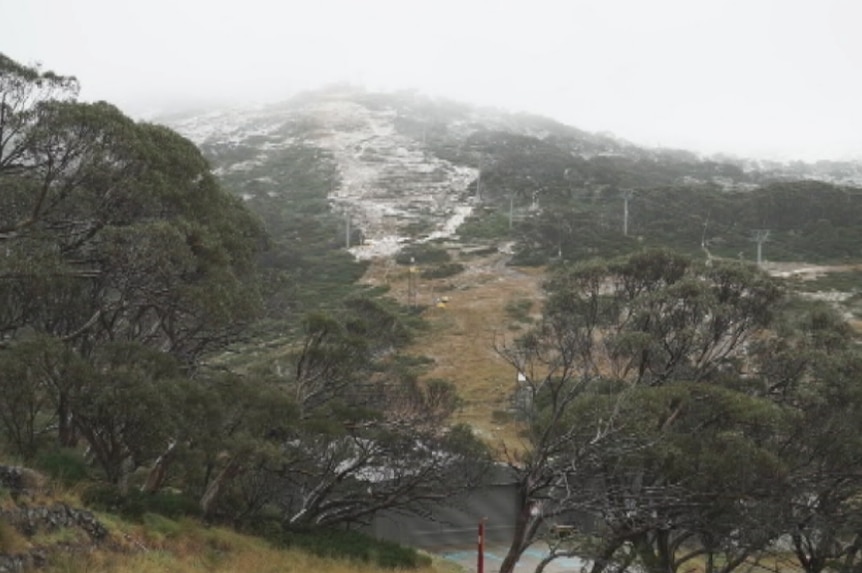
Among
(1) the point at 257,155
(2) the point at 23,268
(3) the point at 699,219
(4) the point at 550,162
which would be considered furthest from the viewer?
(1) the point at 257,155

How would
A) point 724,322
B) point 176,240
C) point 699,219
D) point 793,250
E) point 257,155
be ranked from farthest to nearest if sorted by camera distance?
point 257,155
point 699,219
point 793,250
point 724,322
point 176,240

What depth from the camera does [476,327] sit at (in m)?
59.5

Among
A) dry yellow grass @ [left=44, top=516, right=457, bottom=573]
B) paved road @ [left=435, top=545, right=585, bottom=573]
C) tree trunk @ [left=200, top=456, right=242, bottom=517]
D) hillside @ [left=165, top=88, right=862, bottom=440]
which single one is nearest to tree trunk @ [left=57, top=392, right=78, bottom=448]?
dry yellow grass @ [left=44, top=516, right=457, bottom=573]

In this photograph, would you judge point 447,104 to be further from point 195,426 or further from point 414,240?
point 195,426

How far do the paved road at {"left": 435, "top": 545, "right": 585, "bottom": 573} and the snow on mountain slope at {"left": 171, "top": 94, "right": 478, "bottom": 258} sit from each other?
5220 centimetres

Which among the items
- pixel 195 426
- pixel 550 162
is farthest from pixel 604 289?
pixel 550 162

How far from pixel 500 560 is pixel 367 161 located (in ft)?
343

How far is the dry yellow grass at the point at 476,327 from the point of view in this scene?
45562 millimetres

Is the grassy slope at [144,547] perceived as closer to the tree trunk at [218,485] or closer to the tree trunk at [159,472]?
the tree trunk at [218,485]

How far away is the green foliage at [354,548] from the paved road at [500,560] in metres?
4.68

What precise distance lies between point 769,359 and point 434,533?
573 inches

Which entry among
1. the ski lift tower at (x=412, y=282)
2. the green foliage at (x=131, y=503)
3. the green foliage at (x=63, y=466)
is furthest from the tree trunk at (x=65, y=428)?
the ski lift tower at (x=412, y=282)

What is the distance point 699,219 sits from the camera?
83.2m

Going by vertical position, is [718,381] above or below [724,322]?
below
